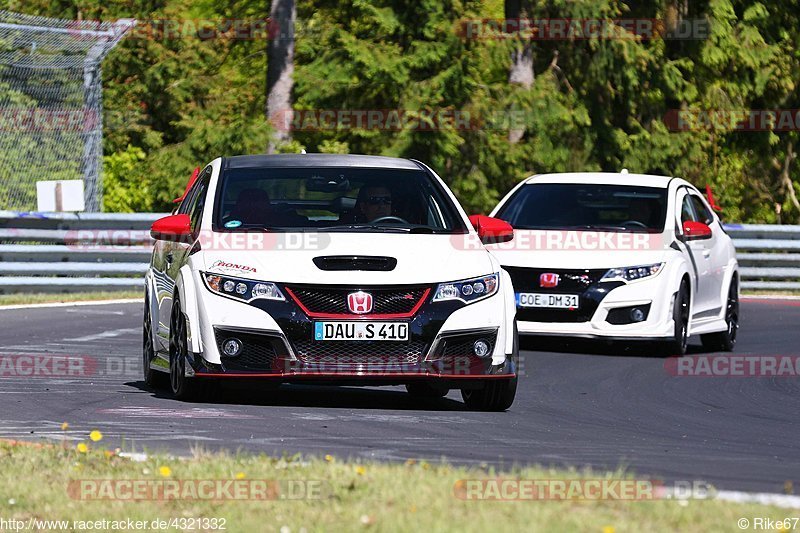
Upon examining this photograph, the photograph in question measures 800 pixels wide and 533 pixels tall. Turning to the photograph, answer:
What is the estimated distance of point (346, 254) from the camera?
10109mm

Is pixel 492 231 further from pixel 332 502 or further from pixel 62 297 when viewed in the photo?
pixel 62 297

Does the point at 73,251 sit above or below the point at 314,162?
below

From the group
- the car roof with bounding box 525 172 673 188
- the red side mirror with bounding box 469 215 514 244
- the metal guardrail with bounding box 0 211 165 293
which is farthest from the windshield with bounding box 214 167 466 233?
the metal guardrail with bounding box 0 211 165 293

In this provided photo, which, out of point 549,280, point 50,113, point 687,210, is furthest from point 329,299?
point 50,113

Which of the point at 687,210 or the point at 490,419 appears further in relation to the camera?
the point at 687,210

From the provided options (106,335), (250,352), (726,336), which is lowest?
(106,335)

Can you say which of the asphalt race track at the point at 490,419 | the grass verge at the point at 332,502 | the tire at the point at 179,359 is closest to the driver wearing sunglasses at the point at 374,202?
the asphalt race track at the point at 490,419

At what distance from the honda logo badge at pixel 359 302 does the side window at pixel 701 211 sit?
771 cm

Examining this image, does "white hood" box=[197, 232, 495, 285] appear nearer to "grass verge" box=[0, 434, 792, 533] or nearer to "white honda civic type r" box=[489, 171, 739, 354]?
"grass verge" box=[0, 434, 792, 533]

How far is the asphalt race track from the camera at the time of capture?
27.9 feet

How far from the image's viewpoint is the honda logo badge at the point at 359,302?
998cm

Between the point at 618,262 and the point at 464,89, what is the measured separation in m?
18.7

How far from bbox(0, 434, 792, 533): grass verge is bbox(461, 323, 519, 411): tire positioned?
2.92m

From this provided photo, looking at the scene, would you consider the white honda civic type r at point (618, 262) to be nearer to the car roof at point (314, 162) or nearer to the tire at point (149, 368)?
the car roof at point (314, 162)
